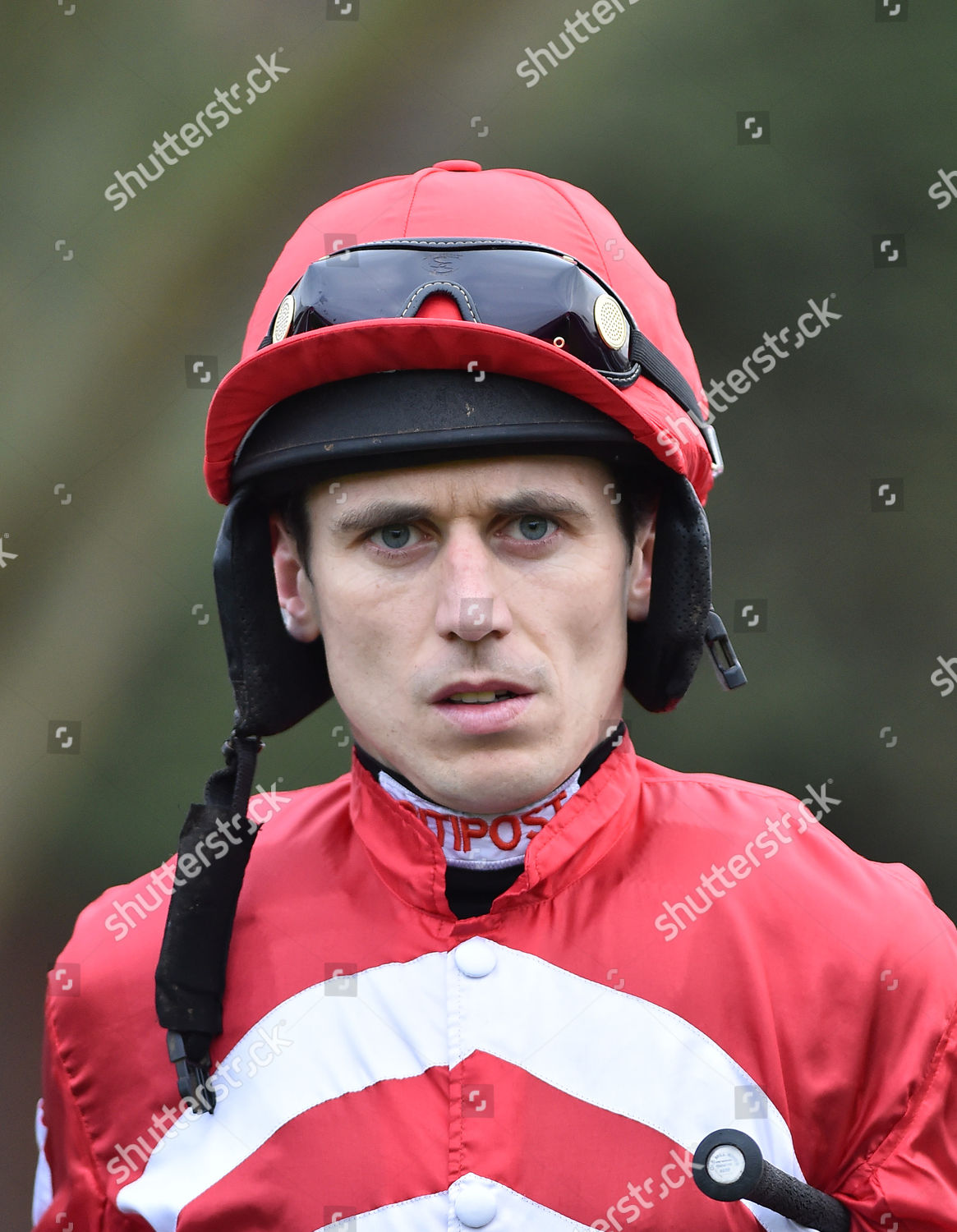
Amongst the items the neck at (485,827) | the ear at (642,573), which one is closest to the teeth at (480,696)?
the neck at (485,827)

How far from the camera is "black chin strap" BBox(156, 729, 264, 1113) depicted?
177cm

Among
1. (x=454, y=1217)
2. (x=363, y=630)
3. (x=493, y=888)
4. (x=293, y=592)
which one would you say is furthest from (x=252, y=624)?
(x=454, y=1217)

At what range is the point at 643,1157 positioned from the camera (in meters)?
1.63

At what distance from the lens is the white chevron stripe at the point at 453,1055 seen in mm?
1662

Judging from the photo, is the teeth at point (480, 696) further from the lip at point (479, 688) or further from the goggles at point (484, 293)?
the goggles at point (484, 293)

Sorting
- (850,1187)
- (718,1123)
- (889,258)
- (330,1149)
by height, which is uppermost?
(889,258)

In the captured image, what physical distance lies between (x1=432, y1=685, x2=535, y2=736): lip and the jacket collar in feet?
0.62

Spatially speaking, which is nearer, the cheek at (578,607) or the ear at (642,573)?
the cheek at (578,607)

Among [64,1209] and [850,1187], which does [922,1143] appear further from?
[64,1209]

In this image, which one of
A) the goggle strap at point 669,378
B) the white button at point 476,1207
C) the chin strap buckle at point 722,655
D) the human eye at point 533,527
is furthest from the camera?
the chin strap buckle at point 722,655

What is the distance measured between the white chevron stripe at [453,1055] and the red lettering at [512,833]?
0.44 feet

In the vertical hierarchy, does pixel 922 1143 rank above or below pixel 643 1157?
below

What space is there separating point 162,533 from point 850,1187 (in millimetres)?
2415

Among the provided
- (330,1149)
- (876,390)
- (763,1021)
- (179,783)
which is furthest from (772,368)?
(330,1149)
